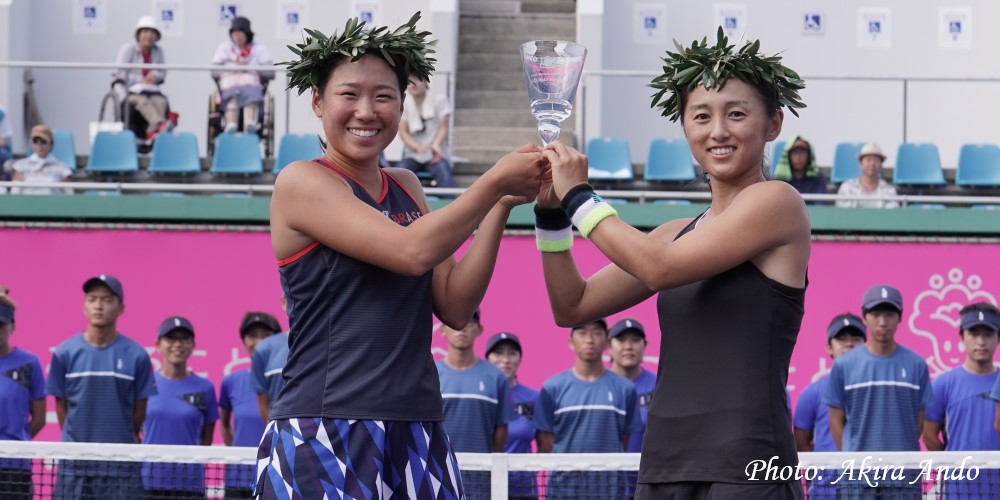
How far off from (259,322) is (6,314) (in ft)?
5.81

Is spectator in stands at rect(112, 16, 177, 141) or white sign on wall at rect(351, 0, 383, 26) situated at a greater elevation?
white sign on wall at rect(351, 0, 383, 26)

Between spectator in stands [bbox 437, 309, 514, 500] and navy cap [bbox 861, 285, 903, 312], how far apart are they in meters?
2.45

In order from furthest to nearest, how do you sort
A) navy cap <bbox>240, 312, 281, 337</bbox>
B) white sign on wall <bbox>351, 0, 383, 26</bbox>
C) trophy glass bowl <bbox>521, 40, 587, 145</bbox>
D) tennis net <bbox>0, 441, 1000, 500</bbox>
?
1. white sign on wall <bbox>351, 0, 383, 26</bbox>
2. navy cap <bbox>240, 312, 281, 337</bbox>
3. tennis net <bbox>0, 441, 1000, 500</bbox>
4. trophy glass bowl <bbox>521, 40, 587, 145</bbox>

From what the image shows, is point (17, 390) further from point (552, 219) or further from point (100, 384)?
point (552, 219)

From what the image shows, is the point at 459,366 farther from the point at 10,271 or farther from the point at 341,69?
the point at 341,69

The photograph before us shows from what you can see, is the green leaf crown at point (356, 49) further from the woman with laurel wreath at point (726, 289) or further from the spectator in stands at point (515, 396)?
the spectator in stands at point (515, 396)

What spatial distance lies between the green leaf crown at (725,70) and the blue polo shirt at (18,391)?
253 inches

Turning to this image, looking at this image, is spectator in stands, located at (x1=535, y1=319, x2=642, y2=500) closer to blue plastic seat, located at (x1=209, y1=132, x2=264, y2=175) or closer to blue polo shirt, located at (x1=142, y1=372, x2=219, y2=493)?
blue polo shirt, located at (x1=142, y1=372, x2=219, y2=493)

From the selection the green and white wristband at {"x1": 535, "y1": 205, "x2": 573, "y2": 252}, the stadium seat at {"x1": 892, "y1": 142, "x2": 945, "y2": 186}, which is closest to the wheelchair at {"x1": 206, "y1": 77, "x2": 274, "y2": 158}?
the stadium seat at {"x1": 892, "y1": 142, "x2": 945, "y2": 186}

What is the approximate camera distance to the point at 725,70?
12.7ft

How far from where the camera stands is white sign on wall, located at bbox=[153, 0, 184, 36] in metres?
17.6

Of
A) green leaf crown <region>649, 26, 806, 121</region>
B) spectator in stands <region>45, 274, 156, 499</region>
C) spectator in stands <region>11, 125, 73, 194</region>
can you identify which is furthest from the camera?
spectator in stands <region>11, 125, 73, 194</region>

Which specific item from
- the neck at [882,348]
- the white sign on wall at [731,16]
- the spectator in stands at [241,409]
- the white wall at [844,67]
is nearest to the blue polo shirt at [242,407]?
the spectator in stands at [241,409]

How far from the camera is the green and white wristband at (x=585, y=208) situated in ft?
12.8
